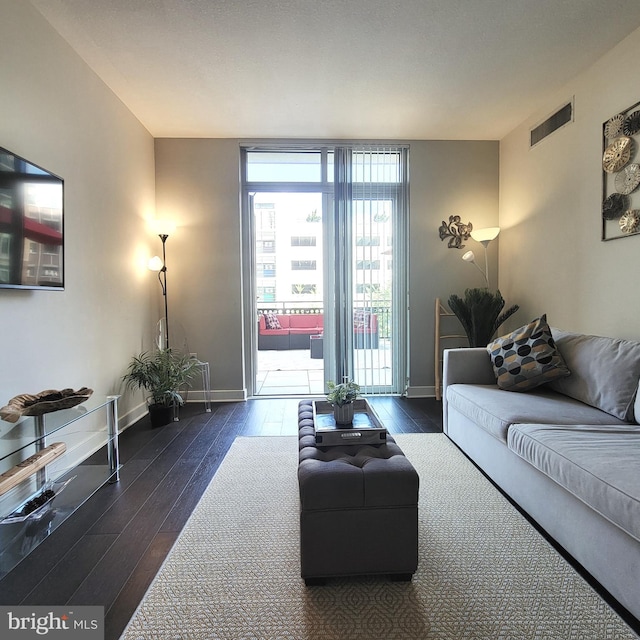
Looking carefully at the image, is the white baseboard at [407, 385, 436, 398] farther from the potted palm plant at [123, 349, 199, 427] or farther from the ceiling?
the ceiling

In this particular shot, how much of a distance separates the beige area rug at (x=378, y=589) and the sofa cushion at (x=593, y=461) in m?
0.33

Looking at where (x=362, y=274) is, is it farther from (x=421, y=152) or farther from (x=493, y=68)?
(x=493, y=68)

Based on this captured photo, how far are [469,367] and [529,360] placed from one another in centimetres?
45

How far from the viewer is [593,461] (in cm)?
138

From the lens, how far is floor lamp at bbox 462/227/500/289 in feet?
12.0

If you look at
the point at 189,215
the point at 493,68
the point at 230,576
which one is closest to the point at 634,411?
the point at 230,576

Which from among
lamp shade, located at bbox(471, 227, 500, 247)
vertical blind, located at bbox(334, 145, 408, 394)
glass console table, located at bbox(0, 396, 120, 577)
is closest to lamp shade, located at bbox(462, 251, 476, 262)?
lamp shade, located at bbox(471, 227, 500, 247)

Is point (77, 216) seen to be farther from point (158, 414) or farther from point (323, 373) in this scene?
point (323, 373)

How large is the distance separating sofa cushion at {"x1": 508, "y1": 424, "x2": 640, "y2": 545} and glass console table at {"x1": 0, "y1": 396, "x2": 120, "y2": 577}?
2264 mm

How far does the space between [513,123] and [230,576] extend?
4468 mm

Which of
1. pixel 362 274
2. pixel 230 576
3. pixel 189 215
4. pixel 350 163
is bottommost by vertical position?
pixel 230 576

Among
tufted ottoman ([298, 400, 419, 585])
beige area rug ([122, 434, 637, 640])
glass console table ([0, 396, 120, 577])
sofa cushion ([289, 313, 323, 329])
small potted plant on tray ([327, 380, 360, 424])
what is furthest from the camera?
sofa cushion ([289, 313, 323, 329])

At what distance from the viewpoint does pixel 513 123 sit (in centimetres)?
359

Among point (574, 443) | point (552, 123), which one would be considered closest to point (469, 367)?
point (574, 443)
